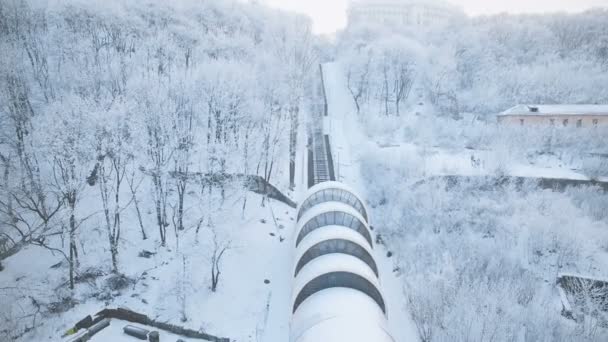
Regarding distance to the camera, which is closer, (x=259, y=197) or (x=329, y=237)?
(x=329, y=237)

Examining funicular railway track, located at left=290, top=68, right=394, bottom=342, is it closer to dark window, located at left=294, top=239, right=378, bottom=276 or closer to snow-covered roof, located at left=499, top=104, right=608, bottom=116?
dark window, located at left=294, top=239, right=378, bottom=276

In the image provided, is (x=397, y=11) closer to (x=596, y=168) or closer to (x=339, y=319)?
(x=596, y=168)

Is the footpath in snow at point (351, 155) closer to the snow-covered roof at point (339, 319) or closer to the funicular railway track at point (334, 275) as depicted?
the funicular railway track at point (334, 275)

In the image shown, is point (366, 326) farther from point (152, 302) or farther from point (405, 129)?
point (405, 129)

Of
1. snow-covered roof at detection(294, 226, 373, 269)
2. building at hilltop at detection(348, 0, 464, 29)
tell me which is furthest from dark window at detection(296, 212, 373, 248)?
building at hilltop at detection(348, 0, 464, 29)

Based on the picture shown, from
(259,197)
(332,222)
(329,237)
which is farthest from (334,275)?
(259,197)

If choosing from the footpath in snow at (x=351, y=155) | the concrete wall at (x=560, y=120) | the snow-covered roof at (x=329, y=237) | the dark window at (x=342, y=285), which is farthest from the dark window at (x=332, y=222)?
the concrete wall at (x=560, y=120)
